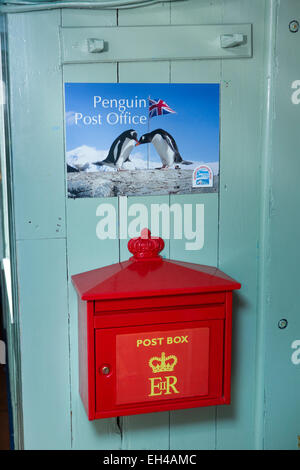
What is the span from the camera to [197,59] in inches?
81.4

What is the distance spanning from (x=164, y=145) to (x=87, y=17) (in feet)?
1.84

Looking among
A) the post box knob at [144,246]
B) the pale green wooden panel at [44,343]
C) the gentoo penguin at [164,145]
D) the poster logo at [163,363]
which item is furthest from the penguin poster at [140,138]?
the poster logo at [163,363]

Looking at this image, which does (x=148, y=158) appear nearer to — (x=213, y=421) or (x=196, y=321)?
(x=196, y=321)

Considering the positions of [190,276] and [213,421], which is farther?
[213,421]

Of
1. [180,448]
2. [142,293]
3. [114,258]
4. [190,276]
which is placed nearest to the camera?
[142,293]

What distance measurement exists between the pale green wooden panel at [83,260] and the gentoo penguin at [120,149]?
145 mm

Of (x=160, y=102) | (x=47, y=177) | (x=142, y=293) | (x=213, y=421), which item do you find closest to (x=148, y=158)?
(x=160, y=102)

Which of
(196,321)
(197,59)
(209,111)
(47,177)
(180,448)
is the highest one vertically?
(197,59)

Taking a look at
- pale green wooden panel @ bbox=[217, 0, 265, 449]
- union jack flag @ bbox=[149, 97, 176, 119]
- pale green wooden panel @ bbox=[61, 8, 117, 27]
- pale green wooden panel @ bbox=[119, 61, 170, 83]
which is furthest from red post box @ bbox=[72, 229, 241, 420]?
pale green wooden panel @ bbox=[61, 8, 117, 27]

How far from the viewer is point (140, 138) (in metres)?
2.07

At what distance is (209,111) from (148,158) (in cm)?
31

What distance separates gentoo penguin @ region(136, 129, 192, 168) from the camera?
2.07 meters

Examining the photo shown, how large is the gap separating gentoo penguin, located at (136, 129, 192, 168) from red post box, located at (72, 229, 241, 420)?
43cm

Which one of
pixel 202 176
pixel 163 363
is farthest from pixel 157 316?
pixel 202 176
